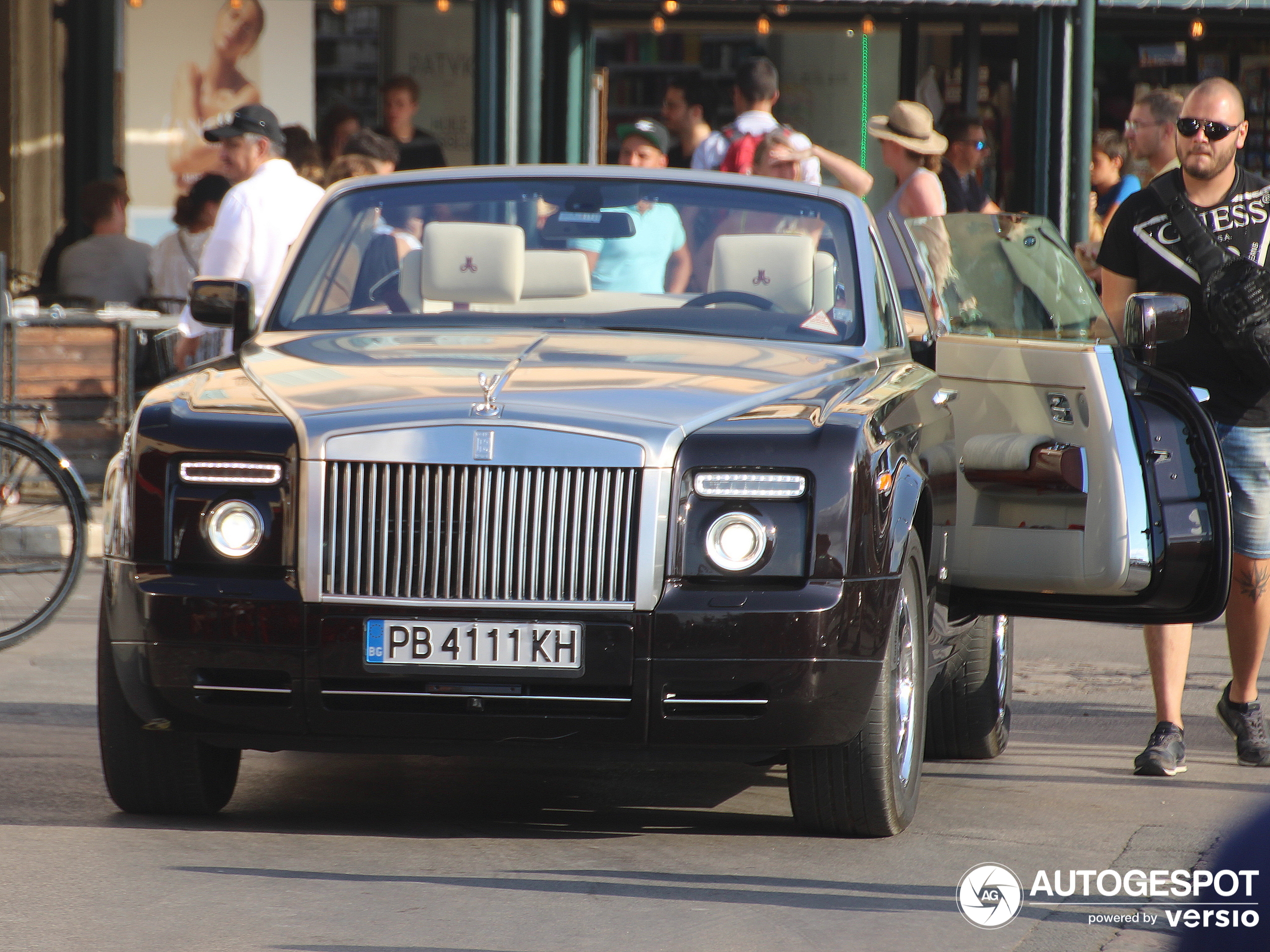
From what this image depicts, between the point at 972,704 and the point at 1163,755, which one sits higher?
the point at 972,704

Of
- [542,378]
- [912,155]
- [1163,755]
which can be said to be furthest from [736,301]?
[912,155]

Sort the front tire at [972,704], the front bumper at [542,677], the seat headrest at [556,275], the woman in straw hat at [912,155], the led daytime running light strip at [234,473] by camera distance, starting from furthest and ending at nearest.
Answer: the woman in straw hat at [912,155] < the front tire at [972,704] < the seat headrest at [556,275] < the led daytime running light strip at [234,473] < the front bumper at [542,677]

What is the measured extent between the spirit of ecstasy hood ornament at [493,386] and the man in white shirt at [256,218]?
13.0ft

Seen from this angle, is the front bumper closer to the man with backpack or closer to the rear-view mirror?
the rear-view mirror

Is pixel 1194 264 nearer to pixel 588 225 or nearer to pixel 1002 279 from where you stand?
pixel 1002 279

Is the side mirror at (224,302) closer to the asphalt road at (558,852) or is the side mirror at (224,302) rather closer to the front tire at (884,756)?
the asphalt road at (558,852)

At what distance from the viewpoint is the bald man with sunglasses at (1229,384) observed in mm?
6316

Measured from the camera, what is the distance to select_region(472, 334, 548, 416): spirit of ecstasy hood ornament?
465 cm

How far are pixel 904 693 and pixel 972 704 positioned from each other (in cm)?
120

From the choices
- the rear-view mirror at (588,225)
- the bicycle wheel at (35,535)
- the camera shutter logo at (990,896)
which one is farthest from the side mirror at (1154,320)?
the bicycle wheel at (35,535)

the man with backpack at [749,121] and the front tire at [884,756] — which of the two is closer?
the front tire at [884,756]

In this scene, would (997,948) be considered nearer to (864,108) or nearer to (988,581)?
(988,581)

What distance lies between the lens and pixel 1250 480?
6.34 metres

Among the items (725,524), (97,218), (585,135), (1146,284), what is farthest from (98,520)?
(725,524)
